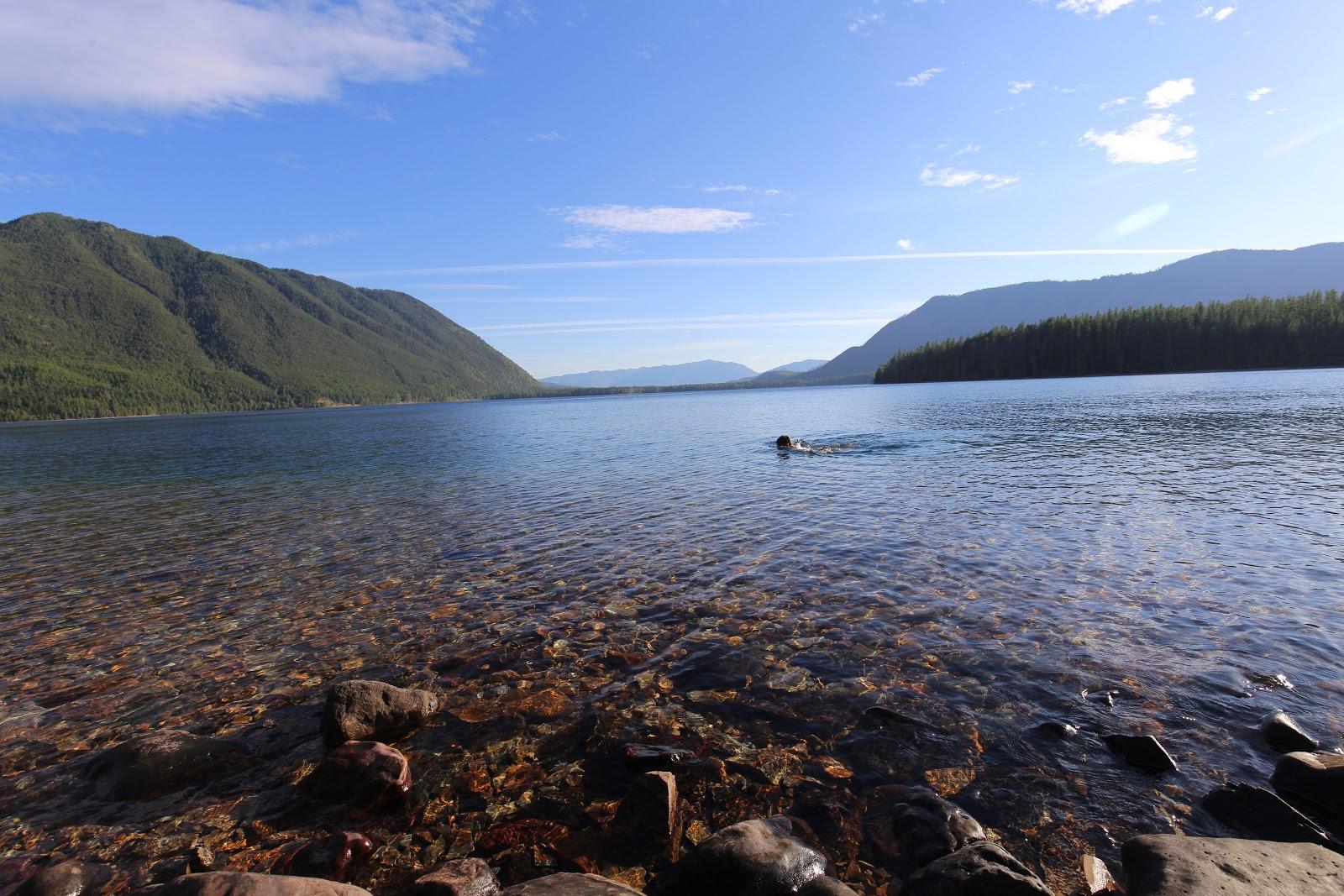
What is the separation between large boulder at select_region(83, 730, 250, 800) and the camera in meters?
7.79

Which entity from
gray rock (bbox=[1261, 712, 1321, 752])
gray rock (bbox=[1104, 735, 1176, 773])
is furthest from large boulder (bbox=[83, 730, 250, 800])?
gray rock (bbox=[1261, 712, 1321, 752])

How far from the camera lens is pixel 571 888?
5402 mm

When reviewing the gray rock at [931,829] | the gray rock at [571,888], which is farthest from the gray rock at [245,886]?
the gray rock at [931,829]

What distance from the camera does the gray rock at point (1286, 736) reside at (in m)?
7.69

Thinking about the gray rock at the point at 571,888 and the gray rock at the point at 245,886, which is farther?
the gray rock at the point at 571,888

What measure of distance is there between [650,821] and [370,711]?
484 cm

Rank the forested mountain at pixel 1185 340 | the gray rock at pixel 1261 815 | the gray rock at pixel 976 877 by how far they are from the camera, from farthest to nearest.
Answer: the forested mountain at pixel 1185 340 → the gray rock at pixel 1261 815 → the gray rock at pixel 976 877

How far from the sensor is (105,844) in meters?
6.78

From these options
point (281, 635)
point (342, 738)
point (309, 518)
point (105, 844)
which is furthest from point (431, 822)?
point (309, 518)

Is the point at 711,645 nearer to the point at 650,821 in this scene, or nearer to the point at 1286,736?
the point at 650,821

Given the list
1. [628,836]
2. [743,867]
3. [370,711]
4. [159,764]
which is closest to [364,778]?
[370,711]

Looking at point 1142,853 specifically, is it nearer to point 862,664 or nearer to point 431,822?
point 862,664

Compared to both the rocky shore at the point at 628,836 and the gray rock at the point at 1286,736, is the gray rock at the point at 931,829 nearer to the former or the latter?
the rocky shore at the point at 628,836

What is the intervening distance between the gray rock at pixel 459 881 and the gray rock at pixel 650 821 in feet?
4.63
